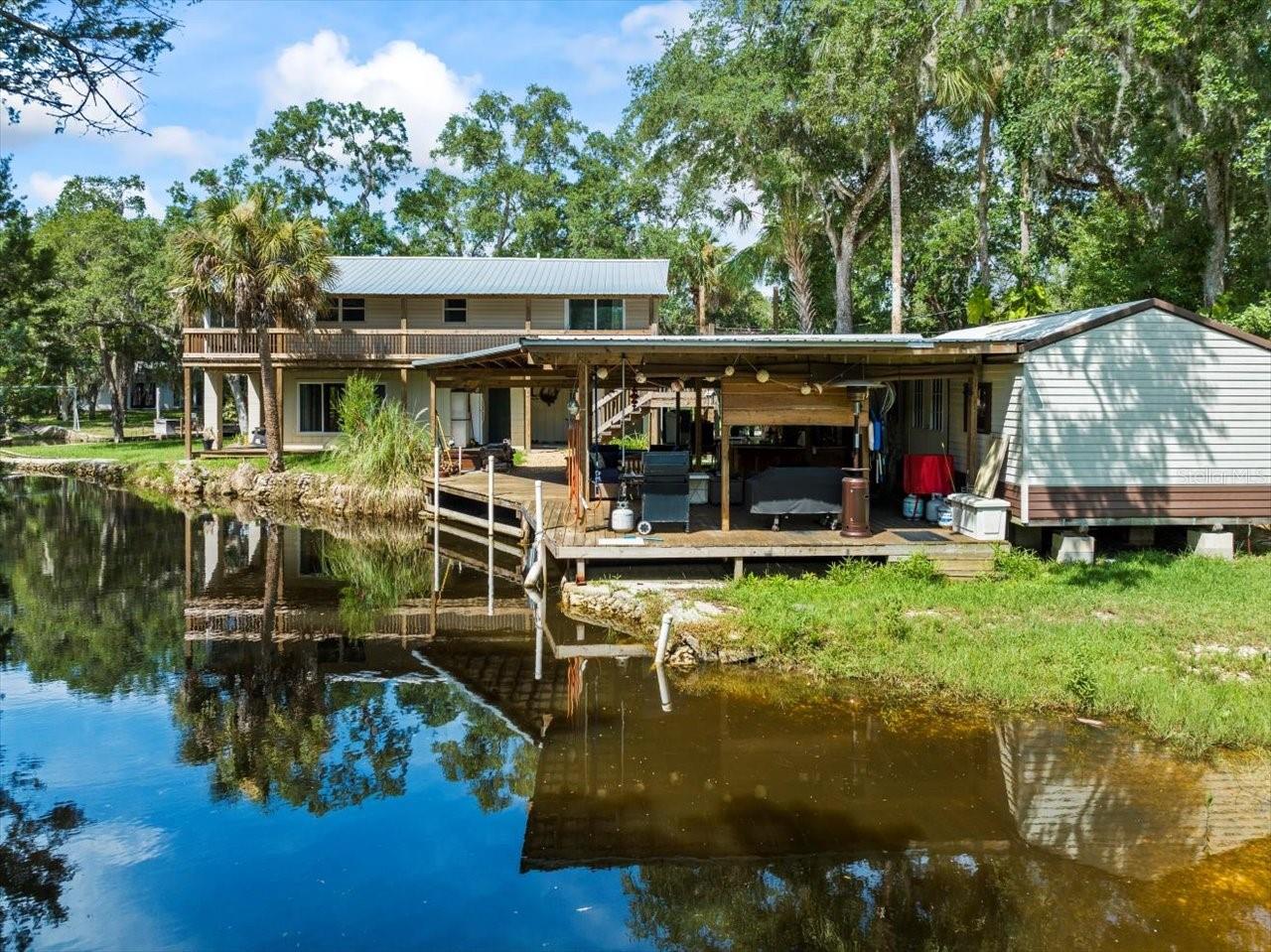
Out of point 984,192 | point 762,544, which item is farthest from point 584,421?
point 984,192

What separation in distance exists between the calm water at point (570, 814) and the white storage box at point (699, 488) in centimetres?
560

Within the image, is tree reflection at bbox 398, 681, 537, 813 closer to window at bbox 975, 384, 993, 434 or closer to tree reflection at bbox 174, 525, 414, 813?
tree reflection at bbox 174, 525, 414, 813

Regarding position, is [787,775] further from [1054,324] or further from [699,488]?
[1054,324]

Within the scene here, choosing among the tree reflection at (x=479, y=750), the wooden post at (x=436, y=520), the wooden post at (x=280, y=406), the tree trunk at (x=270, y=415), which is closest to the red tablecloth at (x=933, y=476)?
the wooden post at (x=436, y=520)

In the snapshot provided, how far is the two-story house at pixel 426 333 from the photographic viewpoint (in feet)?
86.1

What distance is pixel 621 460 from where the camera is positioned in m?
17.1

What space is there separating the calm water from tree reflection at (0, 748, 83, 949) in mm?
23

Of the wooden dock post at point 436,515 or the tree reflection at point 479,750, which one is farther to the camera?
the wooden dock post at point 436,515

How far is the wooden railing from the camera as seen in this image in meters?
26.0

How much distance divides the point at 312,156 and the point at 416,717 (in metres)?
39.8

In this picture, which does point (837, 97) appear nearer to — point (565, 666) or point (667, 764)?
point (565, 666)

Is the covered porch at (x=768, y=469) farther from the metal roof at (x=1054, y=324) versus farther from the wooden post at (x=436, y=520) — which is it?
the wooden post at (x=436, y=520)

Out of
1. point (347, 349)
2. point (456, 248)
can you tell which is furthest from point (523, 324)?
point (456, 248)

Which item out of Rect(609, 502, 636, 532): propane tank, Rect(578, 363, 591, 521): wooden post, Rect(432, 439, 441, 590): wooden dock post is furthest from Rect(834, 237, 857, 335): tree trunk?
Rect(609, 502, 636, 532): propane tank
